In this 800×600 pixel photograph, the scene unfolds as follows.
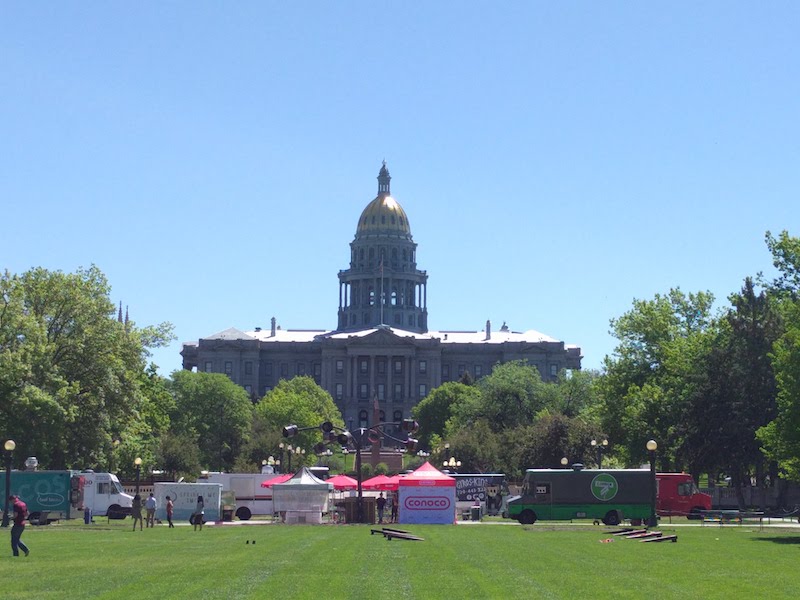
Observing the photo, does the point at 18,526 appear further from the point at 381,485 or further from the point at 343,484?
the point at 343,484

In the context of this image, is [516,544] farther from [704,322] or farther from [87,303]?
[704,322]

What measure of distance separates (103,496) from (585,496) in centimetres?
2349

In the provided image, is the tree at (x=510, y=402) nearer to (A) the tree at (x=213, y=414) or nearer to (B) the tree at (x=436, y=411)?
(A) the tree at (x=213, y=414)

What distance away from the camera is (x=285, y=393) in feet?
585

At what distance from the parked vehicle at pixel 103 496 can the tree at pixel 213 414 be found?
76348 mm

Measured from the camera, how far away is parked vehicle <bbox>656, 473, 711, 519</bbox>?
70.5 meters

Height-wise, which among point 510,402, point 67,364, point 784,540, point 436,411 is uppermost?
point 436,411

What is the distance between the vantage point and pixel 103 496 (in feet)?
223

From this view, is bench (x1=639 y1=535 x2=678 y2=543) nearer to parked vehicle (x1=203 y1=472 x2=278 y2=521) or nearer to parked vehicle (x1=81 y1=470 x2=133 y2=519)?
parked vehicle (x1=81 y1=470 x2=133 y2=519)

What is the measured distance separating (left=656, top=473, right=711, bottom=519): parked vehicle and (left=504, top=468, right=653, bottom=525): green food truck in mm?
8901

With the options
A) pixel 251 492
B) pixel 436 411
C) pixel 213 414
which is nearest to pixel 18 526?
pixel 251 492

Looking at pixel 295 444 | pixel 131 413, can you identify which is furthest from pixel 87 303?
pixel 295 444

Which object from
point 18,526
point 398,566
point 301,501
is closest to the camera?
point 398,566

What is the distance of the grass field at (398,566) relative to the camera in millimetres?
24859
